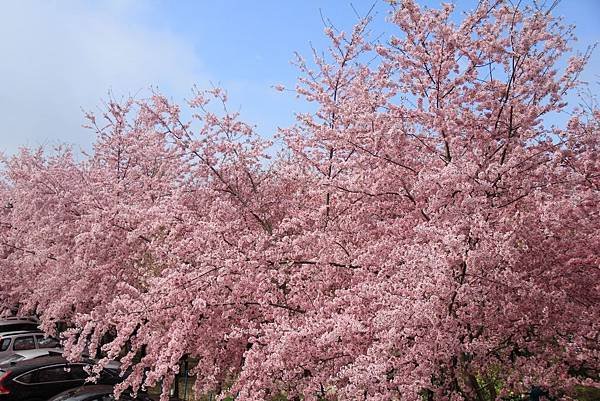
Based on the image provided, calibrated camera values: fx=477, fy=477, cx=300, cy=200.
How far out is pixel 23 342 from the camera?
15.5 metres

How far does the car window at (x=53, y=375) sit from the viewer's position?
10586mm

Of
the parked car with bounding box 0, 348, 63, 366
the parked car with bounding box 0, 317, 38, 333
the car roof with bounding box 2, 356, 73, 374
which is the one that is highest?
the parked car with bounding box 0, 317, 38, 333

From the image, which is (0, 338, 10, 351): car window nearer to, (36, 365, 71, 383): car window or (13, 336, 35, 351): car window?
(13, 336, 35, 351): car window

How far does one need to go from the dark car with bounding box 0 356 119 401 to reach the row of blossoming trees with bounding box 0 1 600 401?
233 cm

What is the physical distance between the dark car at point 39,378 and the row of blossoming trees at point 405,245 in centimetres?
233

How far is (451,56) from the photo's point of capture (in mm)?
6855

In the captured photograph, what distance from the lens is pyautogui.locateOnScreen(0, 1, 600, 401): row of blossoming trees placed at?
5074 mm

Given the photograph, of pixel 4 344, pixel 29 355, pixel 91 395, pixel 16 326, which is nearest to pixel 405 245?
pixel 91 395

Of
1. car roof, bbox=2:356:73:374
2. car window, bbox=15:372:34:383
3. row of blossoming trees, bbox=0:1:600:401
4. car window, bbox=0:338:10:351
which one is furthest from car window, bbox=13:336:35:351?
row of blossoming trees, bbox=0:1:600:401

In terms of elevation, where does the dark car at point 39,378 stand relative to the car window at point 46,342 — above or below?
below

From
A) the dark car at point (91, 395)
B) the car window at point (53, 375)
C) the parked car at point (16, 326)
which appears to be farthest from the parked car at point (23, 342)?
the dark car at point (91, 395)

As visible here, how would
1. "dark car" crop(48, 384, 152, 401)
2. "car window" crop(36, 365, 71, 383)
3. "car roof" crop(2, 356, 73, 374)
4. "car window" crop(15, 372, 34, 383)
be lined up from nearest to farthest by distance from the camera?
"dark car" crop(48, 384, 152, 401) < "car window" crop(15, 372, 34, 383) < "car roof" crop(2, 356, 73, 374) < "car window" crop(36, 365, 71, 383)

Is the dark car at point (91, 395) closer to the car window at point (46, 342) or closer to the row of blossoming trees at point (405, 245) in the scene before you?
the row of blossoming trees at point (405, 245)

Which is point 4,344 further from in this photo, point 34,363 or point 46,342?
point 34,363
